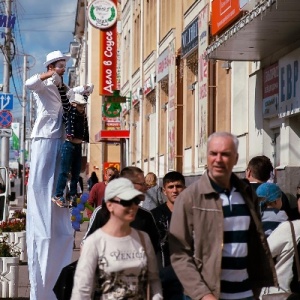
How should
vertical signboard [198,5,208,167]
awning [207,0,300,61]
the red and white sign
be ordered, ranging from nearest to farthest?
1. awning [207,0,300,61]
2. vertical signboard [198,5,208,167]
3. the red and white sign

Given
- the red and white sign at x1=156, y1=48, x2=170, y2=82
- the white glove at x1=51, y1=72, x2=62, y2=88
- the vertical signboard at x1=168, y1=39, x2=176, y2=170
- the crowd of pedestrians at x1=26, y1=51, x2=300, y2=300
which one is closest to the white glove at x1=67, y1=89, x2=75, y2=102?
the white glove at x1=51, y1=72, x2=62, y2=88

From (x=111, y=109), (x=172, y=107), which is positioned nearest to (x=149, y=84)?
(x=172, y=107)

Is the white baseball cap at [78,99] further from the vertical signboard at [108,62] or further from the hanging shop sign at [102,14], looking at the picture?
the vertical signboard at [108,62]

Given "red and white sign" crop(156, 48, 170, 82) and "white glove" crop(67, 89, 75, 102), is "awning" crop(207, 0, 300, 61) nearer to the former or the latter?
"white glove" crop(67, 89, 75, 102)

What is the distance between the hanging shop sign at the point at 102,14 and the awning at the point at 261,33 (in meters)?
28.4

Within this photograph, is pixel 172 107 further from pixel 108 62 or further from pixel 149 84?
pixel 108 62

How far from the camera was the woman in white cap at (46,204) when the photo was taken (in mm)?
9273

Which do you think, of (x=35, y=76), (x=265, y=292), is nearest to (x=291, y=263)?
(x=265, y=292)

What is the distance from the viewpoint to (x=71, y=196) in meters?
9.27

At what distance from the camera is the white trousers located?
9273mm

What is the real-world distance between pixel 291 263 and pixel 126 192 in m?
2.00

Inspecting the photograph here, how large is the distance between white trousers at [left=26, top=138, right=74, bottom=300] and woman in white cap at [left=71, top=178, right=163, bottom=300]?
325cm

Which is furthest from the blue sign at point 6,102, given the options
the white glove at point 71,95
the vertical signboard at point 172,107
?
the white glove at point 71,95

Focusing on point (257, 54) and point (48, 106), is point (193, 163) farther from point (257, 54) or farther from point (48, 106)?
point (48, 106)
